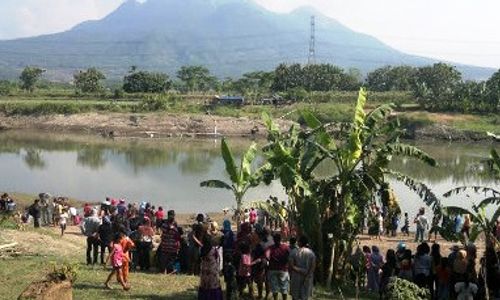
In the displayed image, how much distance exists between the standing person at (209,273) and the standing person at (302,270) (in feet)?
4.27

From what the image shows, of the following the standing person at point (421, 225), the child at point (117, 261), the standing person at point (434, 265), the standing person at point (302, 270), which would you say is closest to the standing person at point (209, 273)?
the standing person at point (302, 270)

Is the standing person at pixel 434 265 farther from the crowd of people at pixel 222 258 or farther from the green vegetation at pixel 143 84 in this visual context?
the green vegetation at pixel 143 84

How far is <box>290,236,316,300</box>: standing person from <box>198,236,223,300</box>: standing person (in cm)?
130

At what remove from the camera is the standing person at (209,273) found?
9.34m

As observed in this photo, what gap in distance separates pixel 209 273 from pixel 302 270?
1.52 m

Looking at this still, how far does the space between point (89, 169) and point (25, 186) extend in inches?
275

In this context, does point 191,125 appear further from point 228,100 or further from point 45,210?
point 45,210

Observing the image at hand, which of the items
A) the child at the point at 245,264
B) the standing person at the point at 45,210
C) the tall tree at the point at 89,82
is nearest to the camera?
the child at the point at 245,264

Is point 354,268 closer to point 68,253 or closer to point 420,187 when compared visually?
point 420,187

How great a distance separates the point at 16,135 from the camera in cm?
5681

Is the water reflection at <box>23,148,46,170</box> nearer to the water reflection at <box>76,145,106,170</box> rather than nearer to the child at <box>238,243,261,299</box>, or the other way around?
the water reflection at <box>76,145,106,170</box>

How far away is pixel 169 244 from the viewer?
12.7 m

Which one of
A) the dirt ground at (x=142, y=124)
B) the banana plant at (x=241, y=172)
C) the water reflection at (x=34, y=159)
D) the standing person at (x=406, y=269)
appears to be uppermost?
the banana plant at (x=241, y=172)

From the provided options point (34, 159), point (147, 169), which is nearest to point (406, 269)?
point (147, 169)
